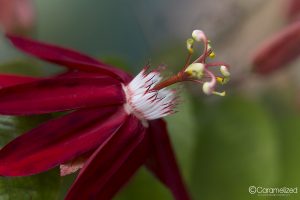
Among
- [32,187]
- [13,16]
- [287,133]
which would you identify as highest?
[13,16]

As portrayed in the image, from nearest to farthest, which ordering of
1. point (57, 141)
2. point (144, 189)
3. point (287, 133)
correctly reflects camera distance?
point (57, 141), point (144, 189), point (287, 133)

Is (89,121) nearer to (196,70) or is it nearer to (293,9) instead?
(196,70)

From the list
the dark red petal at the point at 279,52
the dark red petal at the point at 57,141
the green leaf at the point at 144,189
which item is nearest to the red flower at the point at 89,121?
the dark red petal at the point at 57,141

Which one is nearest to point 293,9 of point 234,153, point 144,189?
point 234,153

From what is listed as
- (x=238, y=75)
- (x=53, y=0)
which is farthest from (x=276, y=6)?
(x=53, y=0)

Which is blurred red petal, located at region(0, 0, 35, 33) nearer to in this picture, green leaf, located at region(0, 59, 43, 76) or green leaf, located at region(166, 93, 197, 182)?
green leaf, located at region(0, 59, 43, 76)

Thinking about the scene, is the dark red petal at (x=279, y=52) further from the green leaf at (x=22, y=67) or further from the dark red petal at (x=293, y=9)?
the green leaf at (x=22, y=67)

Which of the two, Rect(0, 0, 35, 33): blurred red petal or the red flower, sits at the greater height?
Rect(0, 0, 35, 33): blurred red petal

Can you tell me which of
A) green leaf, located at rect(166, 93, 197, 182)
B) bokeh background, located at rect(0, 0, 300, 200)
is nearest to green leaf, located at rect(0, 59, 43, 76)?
bokeh background, located at rect(0, 0, 300, 200)

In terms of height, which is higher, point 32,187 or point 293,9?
point 293,9

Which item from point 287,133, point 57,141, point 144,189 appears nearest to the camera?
point 57,141
